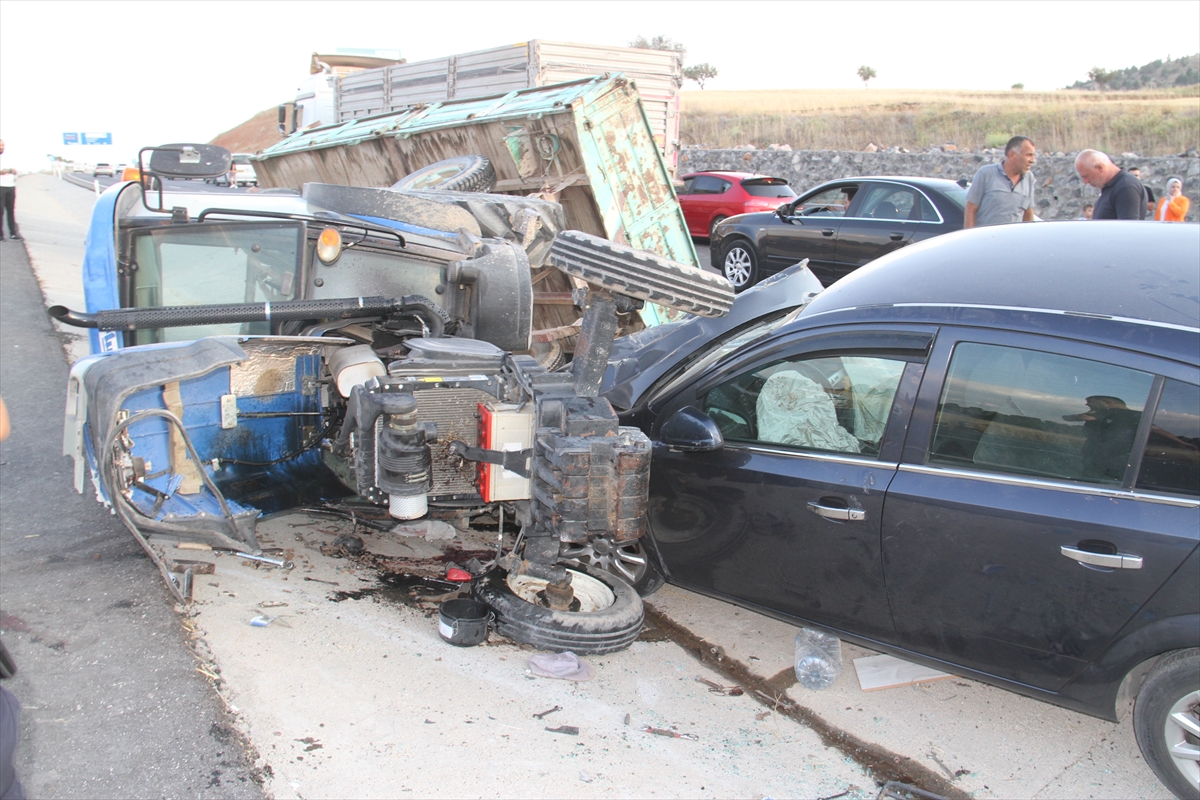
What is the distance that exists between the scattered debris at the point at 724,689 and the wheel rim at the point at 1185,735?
1.43 meters

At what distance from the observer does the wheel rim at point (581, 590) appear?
3914mm

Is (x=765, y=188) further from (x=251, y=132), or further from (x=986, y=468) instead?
(x=251, y=132)

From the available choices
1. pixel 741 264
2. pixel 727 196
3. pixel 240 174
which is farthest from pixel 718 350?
pixel 240 174

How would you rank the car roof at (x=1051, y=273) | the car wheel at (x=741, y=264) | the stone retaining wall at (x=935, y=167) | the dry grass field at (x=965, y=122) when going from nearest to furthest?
1. the car roof at (x=1051, y=273)
2. the car wheel at (x=741, y=264)
3. the stone retaining wall at (x=935, y=167)
4. the dry grass field at (x=965, y=122)

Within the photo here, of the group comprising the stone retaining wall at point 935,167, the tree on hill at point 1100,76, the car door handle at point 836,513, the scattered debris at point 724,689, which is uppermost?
the tree on hill at point 1100,76

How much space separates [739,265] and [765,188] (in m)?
4.98

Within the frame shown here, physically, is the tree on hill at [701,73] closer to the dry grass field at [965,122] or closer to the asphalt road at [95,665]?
the dry grass field at [965,122]

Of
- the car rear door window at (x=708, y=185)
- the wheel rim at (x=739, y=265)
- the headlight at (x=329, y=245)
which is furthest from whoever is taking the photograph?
the car rear door window at (x=708, y=185)

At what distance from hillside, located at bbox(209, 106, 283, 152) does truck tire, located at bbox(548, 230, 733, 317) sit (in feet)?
206

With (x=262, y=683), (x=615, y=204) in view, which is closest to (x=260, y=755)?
(x=262, y=683)

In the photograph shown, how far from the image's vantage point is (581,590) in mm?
3982

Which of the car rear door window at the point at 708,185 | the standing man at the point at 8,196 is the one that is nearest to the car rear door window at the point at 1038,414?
the car rear door window at the point at 708,185

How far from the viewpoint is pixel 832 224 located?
1039 cm

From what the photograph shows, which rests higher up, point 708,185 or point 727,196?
point 708,185
